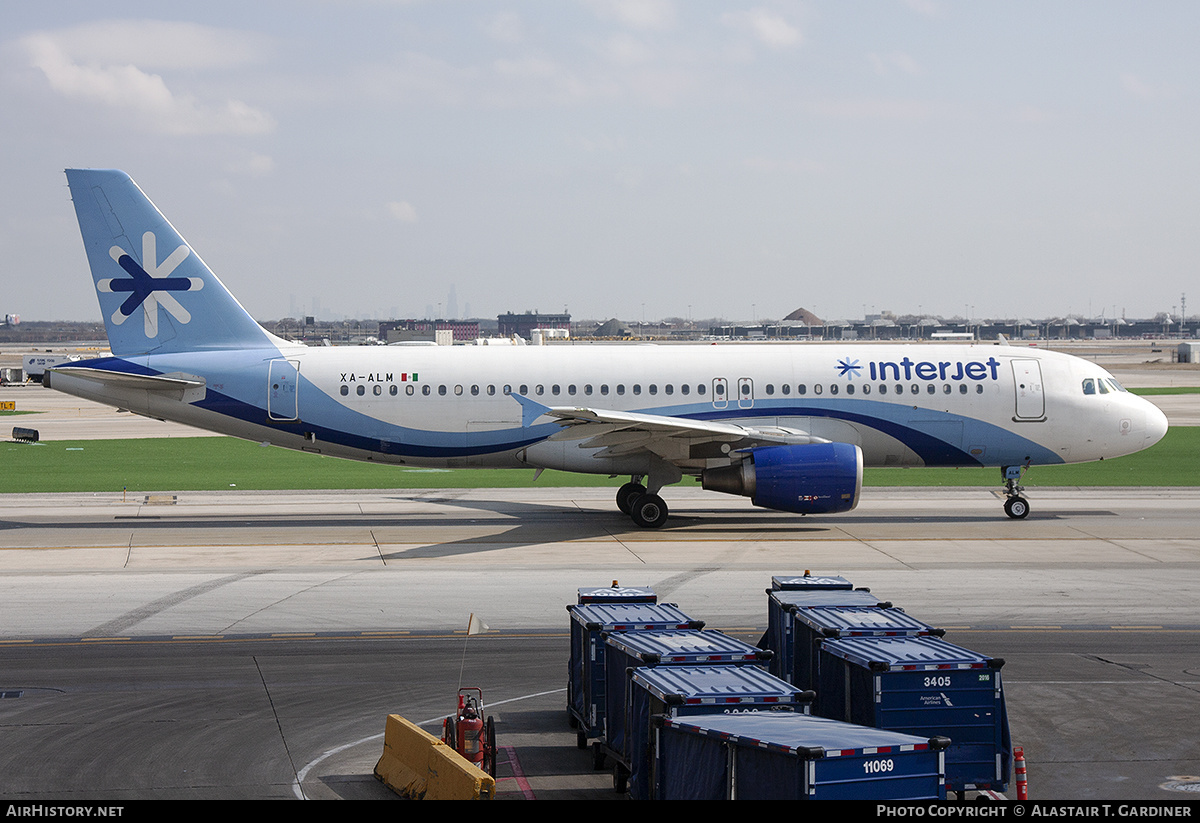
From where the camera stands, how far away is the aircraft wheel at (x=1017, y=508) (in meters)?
30.2

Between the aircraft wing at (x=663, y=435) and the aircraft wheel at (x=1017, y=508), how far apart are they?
555 centimetres

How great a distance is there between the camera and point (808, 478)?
26812 millimetres

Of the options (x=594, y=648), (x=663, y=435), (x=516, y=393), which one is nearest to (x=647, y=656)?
(x=594, y=648)

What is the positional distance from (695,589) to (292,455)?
32.3 metres

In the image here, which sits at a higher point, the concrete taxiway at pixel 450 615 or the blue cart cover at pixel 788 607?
the blue cart cover at pixel 788 607

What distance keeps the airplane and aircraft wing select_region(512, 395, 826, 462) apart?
0.25m

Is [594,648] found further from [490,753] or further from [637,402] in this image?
[637,402]

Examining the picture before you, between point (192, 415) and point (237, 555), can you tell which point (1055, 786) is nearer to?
point (237, 555)

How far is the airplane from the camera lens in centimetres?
2956

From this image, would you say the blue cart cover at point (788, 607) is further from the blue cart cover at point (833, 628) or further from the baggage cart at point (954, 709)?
the baggage cart at point (954, 709)

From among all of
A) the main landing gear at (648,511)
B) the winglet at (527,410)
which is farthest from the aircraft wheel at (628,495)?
the winglet at (527,410)

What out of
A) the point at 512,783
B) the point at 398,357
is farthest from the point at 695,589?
the point at 398,357

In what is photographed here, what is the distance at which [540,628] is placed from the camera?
19.0 m

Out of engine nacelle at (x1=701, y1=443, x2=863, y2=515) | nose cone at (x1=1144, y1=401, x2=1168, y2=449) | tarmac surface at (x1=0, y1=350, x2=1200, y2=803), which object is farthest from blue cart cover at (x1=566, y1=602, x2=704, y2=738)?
nose cone at (x1=1144, y1=401, x2=1168, y2=449)
